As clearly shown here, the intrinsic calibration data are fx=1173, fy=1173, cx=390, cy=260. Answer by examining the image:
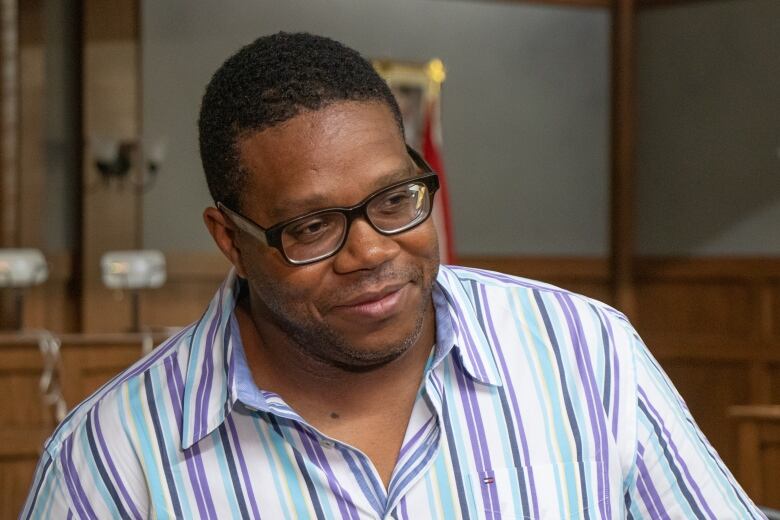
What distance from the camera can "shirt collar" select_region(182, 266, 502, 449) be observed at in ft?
4.19

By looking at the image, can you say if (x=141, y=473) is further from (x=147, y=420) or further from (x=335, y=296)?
(x=335, y=296)

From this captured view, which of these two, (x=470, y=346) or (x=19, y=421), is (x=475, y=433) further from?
(x=19, y=421)

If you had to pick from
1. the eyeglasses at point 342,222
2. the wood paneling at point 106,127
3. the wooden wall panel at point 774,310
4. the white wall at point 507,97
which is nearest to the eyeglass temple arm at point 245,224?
the eyeglasses at point 342,222

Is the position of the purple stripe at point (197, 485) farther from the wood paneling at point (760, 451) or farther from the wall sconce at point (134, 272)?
the wall sconce at point (134, 272)

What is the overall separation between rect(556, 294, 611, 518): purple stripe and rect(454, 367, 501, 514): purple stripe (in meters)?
0.12

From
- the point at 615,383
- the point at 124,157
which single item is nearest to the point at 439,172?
the point at 124,157

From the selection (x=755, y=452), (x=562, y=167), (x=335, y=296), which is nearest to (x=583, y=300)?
(x=335, y=296)

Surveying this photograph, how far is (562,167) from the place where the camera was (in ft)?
21.5

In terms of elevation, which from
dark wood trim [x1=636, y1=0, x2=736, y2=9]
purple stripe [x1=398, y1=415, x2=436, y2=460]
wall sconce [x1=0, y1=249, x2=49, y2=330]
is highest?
dark wood trim [x1=636, y1=0, x2=736, y2=9]

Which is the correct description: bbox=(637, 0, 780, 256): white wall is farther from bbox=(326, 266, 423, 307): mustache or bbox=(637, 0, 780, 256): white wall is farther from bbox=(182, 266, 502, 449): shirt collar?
bbox=(326, 266, 423, 307): mustache

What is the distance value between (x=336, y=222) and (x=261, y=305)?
0.59ft

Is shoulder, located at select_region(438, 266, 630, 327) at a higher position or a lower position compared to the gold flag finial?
lower

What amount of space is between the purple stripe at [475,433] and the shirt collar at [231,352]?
15 mm

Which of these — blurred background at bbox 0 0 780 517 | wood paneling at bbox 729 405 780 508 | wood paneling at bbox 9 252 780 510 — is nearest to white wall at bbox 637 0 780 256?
blurred background at bbox 0 0 780 517
